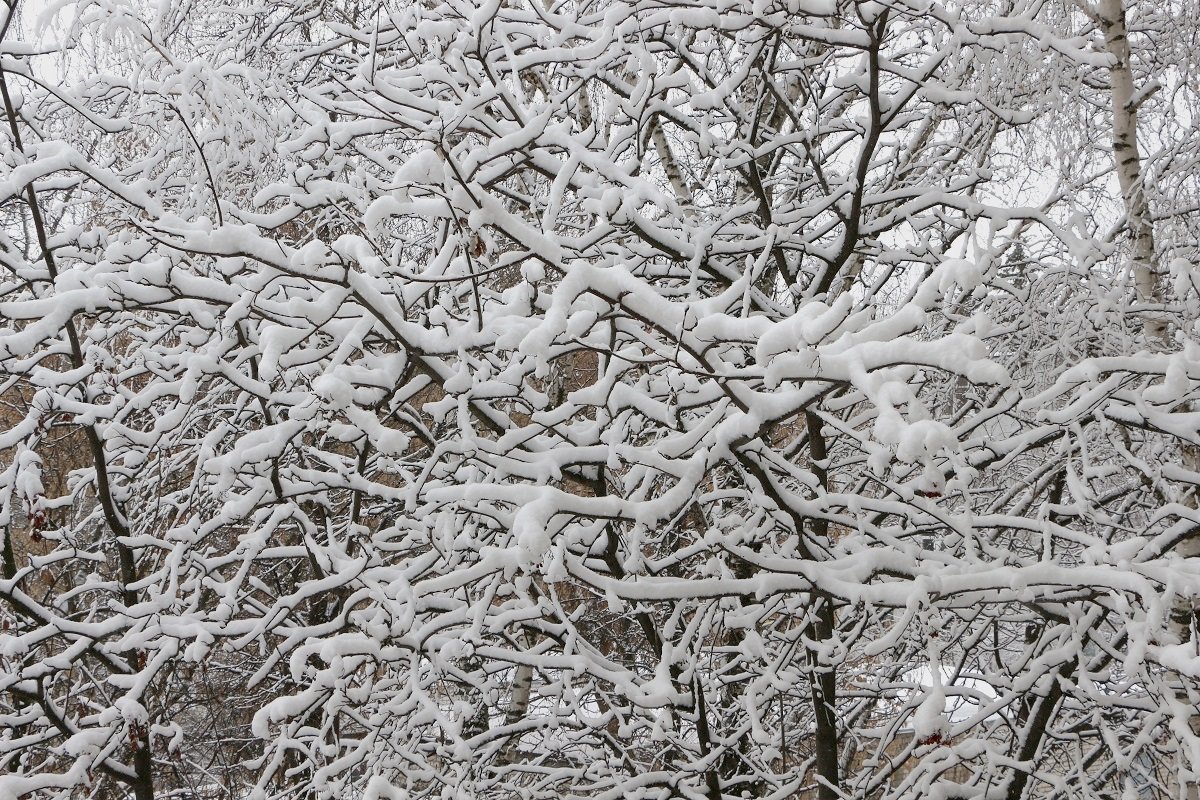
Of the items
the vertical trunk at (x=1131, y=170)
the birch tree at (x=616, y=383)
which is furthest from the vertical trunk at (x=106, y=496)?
the vertical trunk at (x=1131, y=170)

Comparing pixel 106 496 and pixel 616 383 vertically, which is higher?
pixel 616 383

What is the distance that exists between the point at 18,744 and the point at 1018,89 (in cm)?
472

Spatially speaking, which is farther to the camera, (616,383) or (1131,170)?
(1131,170)

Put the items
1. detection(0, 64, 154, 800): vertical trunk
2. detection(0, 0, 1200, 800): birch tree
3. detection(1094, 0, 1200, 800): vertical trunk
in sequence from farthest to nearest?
detection(1094, 0, 1200, 800): vertical trunk < detection(0, 64, 154, 800): vertical trunk < detection(0, 0, 1200, 800): birch tree

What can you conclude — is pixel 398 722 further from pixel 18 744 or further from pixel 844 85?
pixel 844 85

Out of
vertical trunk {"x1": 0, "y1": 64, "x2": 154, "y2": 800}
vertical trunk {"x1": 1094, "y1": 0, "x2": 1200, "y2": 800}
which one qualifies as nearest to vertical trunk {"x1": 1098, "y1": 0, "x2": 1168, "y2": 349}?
vertical trunk {"x1": 1094, "y1": 0, "x2": 1200, "y2": 800}

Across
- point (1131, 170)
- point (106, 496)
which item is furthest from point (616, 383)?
point (1131, 170)

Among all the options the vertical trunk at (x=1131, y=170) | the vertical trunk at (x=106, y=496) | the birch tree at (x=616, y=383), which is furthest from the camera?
the vertical trunk at (x=1131, y=170)

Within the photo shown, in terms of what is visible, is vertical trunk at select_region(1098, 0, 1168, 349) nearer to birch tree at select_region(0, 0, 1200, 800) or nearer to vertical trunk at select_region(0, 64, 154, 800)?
birch tree at select_region(0, 0, 1200, 800)

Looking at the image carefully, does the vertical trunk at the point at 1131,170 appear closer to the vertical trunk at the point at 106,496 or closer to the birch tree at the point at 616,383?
the birch tree at the point at 616,383

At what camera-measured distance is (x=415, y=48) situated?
8.60 feet

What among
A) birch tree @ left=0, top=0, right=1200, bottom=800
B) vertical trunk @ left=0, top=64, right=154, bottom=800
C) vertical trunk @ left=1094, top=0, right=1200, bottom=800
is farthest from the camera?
vertical trunk @ left=1094, top=0, right=1200, bottom=800

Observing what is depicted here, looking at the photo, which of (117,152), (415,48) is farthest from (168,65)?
(415,48)

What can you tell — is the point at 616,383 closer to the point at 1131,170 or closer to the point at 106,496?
the point at 106,496
